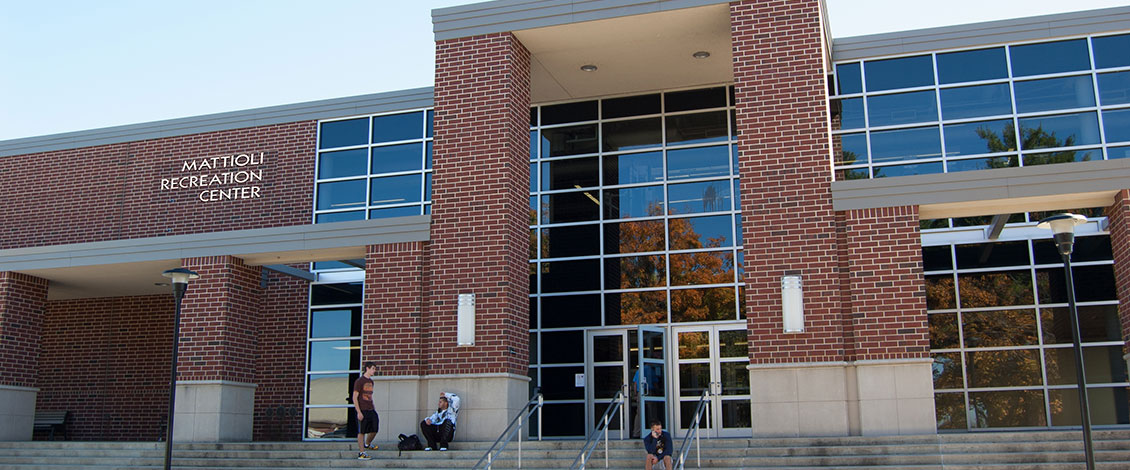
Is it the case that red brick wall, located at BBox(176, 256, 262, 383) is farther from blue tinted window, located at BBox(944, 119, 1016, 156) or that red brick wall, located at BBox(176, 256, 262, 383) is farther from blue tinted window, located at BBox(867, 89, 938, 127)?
blue tinted window, located at BBox(944, 119, 1016, 156)

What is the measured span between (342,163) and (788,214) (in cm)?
1047

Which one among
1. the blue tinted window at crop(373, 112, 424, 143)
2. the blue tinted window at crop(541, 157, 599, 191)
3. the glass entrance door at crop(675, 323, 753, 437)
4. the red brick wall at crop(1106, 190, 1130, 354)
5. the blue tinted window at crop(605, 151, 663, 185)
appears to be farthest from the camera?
the blue tinted window at crop(373, 112, 424, 143)

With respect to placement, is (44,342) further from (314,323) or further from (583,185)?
(583,185)

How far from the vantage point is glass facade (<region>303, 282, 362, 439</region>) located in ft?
67.9

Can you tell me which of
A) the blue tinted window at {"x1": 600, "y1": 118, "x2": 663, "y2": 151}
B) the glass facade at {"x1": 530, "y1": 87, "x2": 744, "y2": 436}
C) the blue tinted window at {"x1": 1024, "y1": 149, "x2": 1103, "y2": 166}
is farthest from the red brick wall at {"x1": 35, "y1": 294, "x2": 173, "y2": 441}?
the blue tinted window at {"x1": 1024, "y1": 149, "x2": 1103, "y2": 166}

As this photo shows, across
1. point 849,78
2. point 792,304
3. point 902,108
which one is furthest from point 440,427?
point 902,108

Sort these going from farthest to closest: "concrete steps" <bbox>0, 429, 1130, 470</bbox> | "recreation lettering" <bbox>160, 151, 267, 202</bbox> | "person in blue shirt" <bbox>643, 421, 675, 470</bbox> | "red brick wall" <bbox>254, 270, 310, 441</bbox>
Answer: "recreation lettering" <bbox>160, 151, 267, 202</bbox> < "red brick wall" <bbox>254, 270, 310, 441</bbox> < "person in blue shirt" <bbox>643, 421, 675, 470</bbox> < "concrete steps" <bbox>0, 429, 1130, 470</bbox>

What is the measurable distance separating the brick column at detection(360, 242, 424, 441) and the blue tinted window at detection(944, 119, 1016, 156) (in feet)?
32.6

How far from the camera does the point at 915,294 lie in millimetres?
14195

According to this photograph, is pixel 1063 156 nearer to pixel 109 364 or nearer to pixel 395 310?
pixel 395 310

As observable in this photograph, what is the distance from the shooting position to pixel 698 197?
19844 mm

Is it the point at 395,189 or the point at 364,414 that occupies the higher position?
the point at 395,189

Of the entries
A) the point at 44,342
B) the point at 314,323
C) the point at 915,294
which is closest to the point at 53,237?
the point at 44,342

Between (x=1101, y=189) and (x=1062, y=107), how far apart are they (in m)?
5.41
